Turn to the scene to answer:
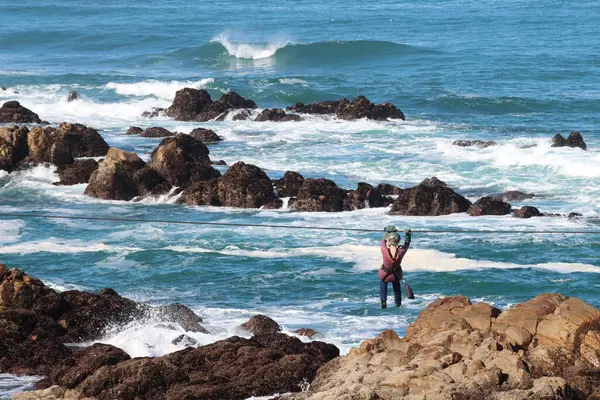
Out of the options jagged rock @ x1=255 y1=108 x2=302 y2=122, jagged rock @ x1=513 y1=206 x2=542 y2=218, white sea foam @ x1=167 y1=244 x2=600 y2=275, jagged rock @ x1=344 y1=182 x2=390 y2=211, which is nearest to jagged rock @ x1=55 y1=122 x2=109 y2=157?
jagged rock @ x1=255 y1=108 x2=302 y2=122

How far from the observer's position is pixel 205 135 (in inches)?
1866

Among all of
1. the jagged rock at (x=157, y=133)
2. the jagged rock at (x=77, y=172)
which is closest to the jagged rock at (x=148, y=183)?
the jagged rock at (x=77, y=172)

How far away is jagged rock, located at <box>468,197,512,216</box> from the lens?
114 feet

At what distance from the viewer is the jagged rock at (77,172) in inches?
1572

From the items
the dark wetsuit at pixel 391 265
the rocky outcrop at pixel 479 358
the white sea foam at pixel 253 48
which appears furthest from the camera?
the white sea foam at pixel 253 48

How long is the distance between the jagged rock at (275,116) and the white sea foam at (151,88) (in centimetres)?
1068

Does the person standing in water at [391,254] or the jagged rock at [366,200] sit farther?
the jagged rock at [366,200]

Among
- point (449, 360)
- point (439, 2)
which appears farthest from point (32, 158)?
point (439, 2)

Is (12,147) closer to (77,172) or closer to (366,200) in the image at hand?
(77,172)

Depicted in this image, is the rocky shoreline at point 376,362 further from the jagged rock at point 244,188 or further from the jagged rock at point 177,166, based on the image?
the jagged rock at point 177,166

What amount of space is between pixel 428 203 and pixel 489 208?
1831mm

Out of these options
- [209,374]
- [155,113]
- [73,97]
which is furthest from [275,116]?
[209,374]

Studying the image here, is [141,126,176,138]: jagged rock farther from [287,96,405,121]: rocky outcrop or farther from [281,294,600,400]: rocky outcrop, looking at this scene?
[281,294,600,400]: rocky outcrop

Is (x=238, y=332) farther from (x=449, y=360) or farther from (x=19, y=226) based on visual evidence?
(x=19, y=226)
